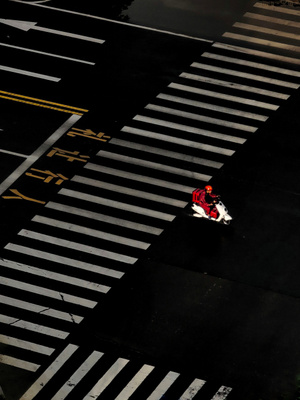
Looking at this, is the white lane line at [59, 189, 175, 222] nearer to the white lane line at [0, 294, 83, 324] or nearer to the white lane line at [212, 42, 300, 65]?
the white lane line at [0, 294, 83, 324]

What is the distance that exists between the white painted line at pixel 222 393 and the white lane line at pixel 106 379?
9.66 ft

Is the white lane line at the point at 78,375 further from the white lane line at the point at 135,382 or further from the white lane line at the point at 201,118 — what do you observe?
the white lane line at the point at 201,118

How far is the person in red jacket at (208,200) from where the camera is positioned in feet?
136

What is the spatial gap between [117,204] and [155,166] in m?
2.96

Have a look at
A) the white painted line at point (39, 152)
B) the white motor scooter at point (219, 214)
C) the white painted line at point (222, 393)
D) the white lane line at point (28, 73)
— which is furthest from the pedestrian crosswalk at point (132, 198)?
the white lane line at point (28, 73)

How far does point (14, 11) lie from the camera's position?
5525cm

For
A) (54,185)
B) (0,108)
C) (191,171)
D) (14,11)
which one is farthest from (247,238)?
(14,11)

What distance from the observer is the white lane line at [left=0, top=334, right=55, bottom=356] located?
36.5 m

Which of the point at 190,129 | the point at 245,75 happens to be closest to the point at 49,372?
the point at 190,129

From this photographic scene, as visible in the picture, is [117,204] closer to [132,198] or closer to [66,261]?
[132,198]

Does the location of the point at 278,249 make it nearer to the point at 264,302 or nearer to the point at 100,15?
the point at 264,302

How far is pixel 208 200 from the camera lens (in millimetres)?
41625

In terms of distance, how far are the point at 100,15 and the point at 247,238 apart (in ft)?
57.7

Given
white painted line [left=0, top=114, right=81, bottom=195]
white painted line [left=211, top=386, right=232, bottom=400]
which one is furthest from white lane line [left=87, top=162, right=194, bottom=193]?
white painted line [left=211, top=386, right=232, bottom=400]
